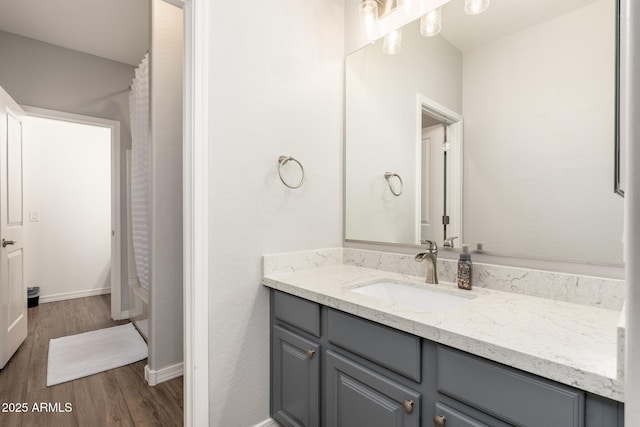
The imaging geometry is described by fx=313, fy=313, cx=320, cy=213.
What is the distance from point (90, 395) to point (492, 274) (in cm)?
238

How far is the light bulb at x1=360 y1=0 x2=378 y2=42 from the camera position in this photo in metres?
1.72

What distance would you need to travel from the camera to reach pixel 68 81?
3.14m

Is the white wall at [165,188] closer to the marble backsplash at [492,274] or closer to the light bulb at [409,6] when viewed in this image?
the marble backsplash at [492,274]

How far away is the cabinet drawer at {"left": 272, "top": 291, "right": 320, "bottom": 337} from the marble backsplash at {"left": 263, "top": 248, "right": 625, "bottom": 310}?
160 mm

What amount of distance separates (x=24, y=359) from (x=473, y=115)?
345 centimetres

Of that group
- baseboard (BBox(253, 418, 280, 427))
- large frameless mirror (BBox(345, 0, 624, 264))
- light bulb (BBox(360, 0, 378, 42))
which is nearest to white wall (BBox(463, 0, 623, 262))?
large frameless mirror (BBox(345, 0, 624, 264))

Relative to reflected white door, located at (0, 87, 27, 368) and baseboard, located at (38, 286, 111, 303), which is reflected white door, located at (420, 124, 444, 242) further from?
baseboard, located at (38, 286, 111, 303)

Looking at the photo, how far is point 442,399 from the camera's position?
89cm

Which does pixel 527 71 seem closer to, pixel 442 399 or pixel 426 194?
pixel 426 194

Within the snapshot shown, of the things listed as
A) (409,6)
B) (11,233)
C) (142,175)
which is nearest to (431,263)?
(409,6)

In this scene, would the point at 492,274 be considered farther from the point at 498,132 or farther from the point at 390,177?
the point at 390,177

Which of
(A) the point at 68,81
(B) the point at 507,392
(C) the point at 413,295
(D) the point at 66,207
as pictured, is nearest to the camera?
(B) the point at 507,392

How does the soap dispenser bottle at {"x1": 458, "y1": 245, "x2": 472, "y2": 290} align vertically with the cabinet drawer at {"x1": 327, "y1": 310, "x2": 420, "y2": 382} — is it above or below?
above

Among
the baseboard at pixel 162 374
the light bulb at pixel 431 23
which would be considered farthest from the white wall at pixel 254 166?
the baseboard at pixel 162 374
